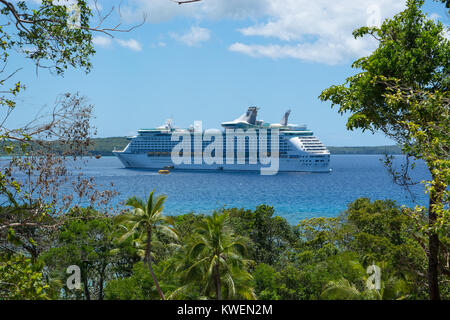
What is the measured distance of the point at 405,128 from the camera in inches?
266

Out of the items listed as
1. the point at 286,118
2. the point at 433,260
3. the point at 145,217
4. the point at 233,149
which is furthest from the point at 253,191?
the point at 433,260

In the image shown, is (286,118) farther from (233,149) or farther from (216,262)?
(216,262)

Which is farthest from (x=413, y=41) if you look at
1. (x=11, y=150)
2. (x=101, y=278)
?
(x=101, y=278)

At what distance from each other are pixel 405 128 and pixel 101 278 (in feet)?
41.4

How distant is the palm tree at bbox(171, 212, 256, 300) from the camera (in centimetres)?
985

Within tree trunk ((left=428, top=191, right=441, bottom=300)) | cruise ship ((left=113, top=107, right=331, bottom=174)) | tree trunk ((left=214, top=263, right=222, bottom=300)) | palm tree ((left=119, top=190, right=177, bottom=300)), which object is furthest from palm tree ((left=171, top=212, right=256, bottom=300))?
cruise ship ((left=113, top=107, right=331, bottom=174))

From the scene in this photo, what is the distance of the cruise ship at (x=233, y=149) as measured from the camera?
65.9 meters

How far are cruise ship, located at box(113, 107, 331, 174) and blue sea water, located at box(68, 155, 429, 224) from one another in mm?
1851

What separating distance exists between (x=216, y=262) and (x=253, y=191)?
43504mm

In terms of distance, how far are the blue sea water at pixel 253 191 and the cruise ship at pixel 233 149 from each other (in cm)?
185

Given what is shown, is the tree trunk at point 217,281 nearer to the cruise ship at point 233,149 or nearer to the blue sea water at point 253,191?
the blue sea water at point 253,191

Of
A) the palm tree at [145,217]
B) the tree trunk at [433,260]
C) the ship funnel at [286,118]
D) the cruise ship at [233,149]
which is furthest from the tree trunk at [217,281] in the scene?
the ship funnel at [286,118]

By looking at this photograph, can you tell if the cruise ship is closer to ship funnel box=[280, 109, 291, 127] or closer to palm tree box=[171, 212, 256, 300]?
ship funnel box=[280, 109, 291, 127]
